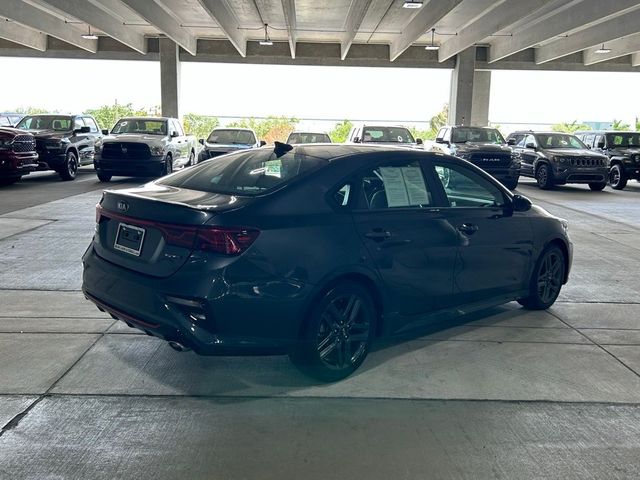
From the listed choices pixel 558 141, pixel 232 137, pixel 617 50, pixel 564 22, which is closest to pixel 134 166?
pixel 232 137

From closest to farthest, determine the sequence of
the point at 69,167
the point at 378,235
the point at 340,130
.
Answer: the point at 378,235 < the point at 69,167 < the point at 340,130

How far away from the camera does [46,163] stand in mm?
17047

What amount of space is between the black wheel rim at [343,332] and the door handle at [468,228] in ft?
3.74

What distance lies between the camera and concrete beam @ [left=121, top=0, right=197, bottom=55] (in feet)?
67.6

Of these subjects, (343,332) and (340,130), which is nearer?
(343,332)

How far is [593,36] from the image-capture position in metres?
24.8

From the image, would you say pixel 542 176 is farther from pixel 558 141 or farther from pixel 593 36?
pixel 593 36

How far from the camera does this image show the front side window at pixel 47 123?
1812 centimetres

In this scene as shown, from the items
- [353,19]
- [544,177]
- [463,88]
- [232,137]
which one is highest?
[353,19]

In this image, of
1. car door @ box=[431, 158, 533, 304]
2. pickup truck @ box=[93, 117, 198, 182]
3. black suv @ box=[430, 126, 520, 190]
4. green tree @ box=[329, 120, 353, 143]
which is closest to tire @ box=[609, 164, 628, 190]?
black suv @ box=[430, 126, 520, 190]

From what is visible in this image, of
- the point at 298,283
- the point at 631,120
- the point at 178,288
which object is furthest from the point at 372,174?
the point at 631,120

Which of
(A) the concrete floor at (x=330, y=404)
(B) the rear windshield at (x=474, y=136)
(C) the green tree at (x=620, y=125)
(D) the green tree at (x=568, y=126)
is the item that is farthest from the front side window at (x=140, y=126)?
(C) the green tree at (x=620, y=125)

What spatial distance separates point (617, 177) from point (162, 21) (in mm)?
17126

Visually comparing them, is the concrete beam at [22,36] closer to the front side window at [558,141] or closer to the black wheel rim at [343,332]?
the front side window at [558,141]
